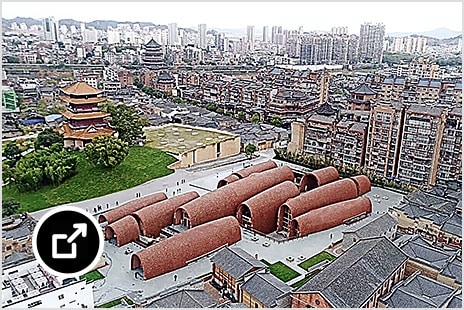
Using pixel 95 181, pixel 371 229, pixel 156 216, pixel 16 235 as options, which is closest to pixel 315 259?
pixel 371 229

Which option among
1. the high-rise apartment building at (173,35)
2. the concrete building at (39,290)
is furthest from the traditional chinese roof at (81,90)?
the high-rise apartment building at (173,35)

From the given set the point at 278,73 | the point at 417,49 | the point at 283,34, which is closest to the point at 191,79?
the point at 278,73

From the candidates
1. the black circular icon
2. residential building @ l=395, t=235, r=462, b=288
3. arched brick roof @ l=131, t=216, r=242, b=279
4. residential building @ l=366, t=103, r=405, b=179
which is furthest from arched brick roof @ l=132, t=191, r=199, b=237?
the black circular icon

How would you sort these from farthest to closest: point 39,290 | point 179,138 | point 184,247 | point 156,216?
1. point 179,138
2. point 156,216
3. point 184,247
4. point 39,290

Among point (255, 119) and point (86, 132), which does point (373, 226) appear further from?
point (255, 119)

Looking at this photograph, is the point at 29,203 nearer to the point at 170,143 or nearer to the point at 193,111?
the point at 170,143

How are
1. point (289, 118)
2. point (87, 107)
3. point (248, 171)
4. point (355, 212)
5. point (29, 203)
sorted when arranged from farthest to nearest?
1. point (289, 118)
2. point (87, 107)
3. point (248, 171)
4. point (29, 203)
5. point (355, 212)
